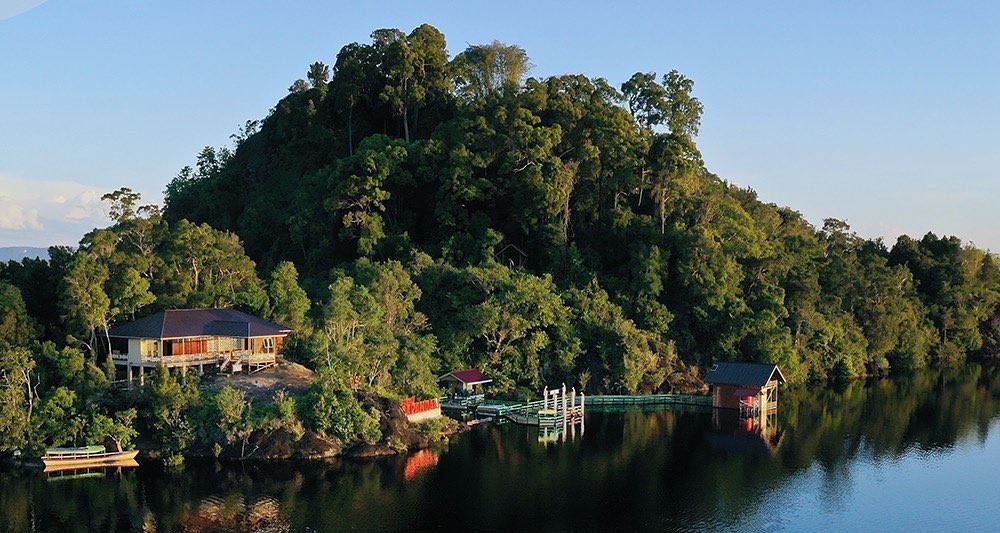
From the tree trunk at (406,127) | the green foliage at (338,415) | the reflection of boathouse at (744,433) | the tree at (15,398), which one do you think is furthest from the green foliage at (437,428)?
the tree trunk at (406,127)

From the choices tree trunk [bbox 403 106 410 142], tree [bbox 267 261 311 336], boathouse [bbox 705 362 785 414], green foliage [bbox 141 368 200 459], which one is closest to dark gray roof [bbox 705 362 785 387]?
boathouse [bbox 705 362 785 414]

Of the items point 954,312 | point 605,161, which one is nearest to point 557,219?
point 605,161

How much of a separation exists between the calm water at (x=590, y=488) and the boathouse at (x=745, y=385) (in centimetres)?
253

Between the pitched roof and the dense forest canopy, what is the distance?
124 centimetres

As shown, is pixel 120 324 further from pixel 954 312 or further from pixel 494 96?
pixel 954 312

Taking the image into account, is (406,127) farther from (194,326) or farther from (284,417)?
(284,417)

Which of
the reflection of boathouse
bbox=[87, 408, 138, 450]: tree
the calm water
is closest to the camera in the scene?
the calm water

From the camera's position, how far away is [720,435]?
46.4m

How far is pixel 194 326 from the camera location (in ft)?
146

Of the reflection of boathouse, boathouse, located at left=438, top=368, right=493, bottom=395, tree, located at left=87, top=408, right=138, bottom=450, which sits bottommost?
the reflection of boathouse

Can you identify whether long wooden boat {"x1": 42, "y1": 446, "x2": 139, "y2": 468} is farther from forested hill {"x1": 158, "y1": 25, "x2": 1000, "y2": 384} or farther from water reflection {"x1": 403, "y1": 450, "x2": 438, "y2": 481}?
forested hill {"x1": 158, "y1": 25, "x2": 1000, "y2": 384}

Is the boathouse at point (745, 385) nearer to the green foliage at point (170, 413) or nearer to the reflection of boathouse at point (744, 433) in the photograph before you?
the reflection of boathouse at point (744, 433)

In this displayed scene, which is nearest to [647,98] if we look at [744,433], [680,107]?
[680,107]

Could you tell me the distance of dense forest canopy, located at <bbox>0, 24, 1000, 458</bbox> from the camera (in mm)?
45500
